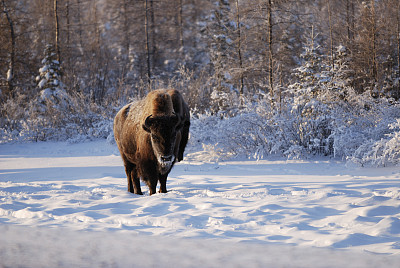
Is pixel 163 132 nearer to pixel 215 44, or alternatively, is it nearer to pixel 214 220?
pixel 214 220

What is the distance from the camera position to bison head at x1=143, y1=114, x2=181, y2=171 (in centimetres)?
509

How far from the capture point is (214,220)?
3.78 metres

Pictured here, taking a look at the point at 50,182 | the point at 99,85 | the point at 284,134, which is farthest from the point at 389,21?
the point at 50,182

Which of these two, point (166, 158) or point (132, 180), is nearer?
point (166, 158)

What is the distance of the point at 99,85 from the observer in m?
20.6

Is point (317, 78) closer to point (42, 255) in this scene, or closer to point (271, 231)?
point (271, 231)

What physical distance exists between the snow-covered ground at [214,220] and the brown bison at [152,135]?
0.53 m

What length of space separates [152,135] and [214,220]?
194 cm

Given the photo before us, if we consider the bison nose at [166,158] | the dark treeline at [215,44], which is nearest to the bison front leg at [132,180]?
the bison nose at [166,158]

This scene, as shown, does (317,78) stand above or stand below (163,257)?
above

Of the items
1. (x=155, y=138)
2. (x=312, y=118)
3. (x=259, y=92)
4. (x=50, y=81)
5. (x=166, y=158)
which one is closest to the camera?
(x=166, y=158)

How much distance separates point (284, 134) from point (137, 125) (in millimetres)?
4592

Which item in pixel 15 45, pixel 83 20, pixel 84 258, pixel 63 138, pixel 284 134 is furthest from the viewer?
pixel 83 20

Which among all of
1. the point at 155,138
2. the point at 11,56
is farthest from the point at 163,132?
the point at 11,56
